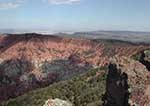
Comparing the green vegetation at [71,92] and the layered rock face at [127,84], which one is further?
the green vegetation at [71,92]

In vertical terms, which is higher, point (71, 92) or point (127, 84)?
point (127, 84)

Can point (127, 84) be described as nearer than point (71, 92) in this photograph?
Yes

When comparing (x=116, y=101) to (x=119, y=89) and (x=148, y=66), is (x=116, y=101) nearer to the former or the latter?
(x=119, y=89)

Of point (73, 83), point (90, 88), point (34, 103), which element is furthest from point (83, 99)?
point (73, 83)

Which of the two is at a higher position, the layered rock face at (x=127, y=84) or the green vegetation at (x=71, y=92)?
the layered rock face at (x=127, y=84)

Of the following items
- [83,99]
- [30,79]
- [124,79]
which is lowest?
[30,79]

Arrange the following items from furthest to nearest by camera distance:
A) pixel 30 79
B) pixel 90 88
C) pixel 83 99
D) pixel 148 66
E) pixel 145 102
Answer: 1. pixel 30 79
2. pixel 90 88
3. pixel 83 99
4. pixel 148 66
5. pixel 145 102

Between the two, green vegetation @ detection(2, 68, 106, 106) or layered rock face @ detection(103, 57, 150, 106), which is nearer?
layered rock face @ detection(103, 57, 150, 106)

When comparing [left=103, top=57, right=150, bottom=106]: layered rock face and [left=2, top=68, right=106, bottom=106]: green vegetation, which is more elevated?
[left=103, top=57, right=150, bottom=106]: layered rock face
